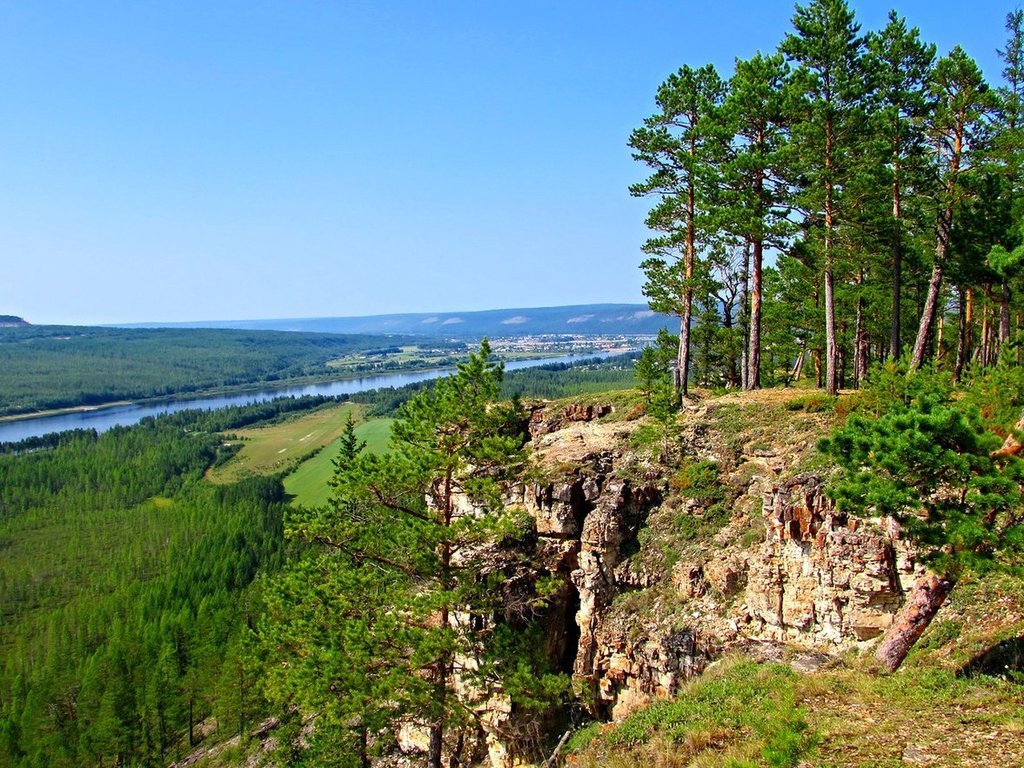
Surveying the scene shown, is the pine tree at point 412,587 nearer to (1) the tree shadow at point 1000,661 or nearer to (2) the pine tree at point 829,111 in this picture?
(1) the tree shadow at point 1000,661

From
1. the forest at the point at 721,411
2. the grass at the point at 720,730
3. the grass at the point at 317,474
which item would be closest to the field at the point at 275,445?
the grass at the point at 317,474

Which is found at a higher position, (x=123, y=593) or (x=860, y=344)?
(x=860, y=344)

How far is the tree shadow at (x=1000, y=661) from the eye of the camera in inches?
501

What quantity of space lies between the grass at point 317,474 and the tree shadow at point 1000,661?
93.5m

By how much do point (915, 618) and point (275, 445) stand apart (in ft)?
559

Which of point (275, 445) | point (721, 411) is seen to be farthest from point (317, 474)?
point (721, 411)

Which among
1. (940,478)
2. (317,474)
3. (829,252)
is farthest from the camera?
(317,474)

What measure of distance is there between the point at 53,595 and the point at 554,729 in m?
93.1

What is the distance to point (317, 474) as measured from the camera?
443ft

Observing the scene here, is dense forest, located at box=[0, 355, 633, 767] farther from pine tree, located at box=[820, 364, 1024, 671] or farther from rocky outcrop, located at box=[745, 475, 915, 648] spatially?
rocky outcrop, located at box=[745, 475, 915, 648]

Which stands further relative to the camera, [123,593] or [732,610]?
[123,593]

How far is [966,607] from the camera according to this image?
15852mm

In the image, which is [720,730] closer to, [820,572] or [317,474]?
[820,572]

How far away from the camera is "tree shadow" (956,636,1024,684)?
12.7 m
